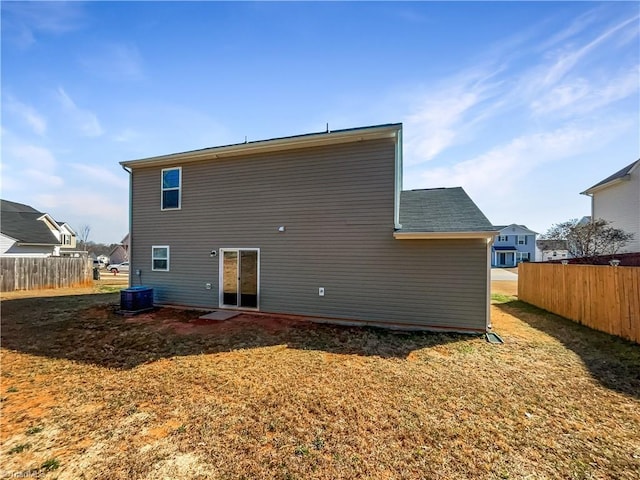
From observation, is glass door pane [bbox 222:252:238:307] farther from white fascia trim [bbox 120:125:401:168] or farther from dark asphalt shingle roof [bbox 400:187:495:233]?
dark asphalt shingle roof [bbox 400:187:495:233]

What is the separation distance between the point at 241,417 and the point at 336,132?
6.72 meters

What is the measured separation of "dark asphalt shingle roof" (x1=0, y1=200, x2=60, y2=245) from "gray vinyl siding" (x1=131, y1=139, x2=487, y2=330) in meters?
18.0

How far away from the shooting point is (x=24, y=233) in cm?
2006

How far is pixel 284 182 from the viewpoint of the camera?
27.3ft

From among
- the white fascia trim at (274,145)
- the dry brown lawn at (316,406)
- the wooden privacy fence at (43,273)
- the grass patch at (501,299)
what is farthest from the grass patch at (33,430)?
the wooden privacy fence at (43,273)

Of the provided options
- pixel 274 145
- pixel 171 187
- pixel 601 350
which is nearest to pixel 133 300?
pixel 171 187

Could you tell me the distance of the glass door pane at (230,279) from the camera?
350 inches

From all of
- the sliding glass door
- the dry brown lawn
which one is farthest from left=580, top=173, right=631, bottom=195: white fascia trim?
the sliding glass door

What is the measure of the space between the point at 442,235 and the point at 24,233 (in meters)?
27.6

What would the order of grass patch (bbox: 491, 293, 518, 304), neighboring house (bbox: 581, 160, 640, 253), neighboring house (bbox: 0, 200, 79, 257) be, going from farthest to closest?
1. neighboring house (bbox: 0, 200, 79, 257)
2. neighboring house (bbox: 581, 160, 640, 253)
3. grass patch (bbox: 491, 293, 518, 304)

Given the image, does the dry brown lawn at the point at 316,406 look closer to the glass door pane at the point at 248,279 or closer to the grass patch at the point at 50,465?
the grass patch at the point at 50,465

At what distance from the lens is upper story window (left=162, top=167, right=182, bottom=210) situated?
9570 mm

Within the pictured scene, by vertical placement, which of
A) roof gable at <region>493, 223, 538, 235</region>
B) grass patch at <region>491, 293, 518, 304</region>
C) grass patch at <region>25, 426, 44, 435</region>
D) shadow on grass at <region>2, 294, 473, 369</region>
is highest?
roof gable at <region>493, 223, 538, 235</region>

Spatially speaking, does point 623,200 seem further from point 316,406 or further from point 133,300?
point 133,300
